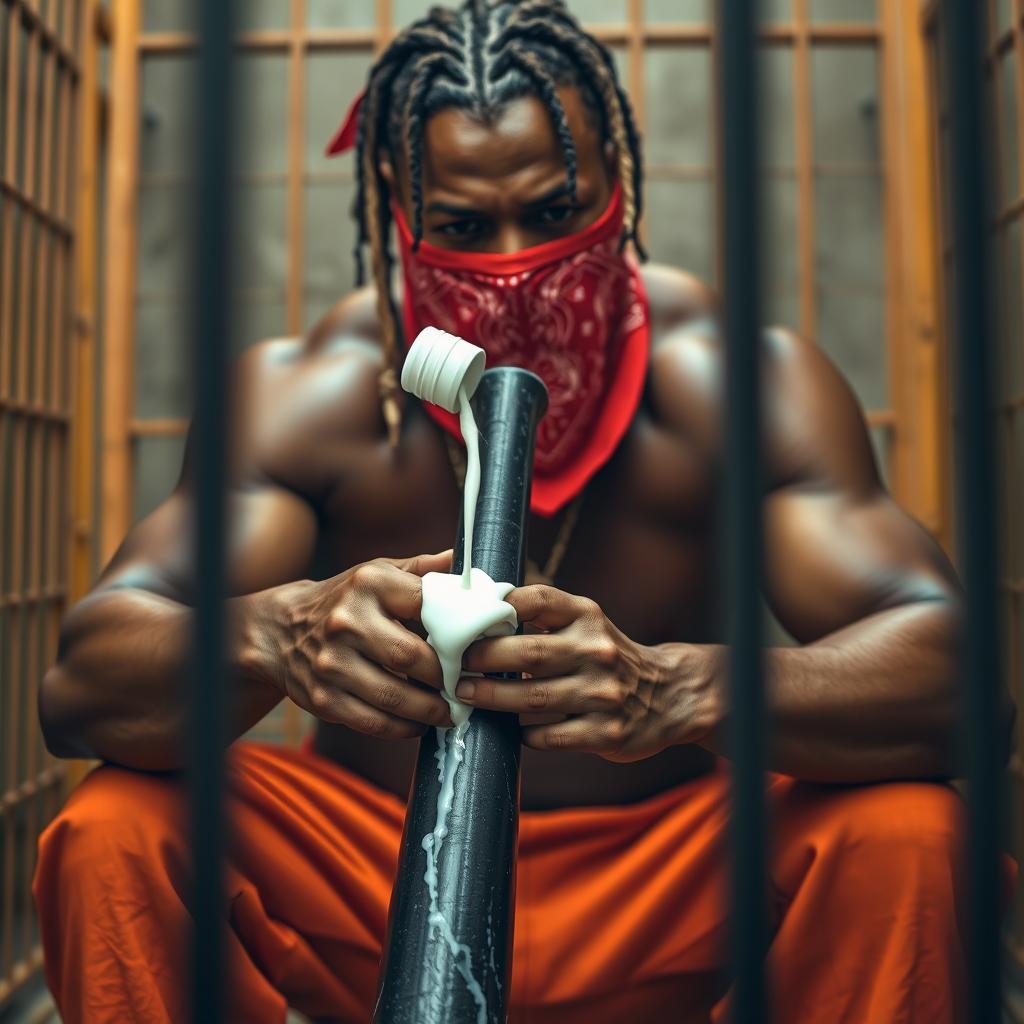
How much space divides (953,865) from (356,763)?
605mm

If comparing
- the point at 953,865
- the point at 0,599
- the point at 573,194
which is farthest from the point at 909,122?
the point at 0,599

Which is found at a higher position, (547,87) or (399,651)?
(547,87)

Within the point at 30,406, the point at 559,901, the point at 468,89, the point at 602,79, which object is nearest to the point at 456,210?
the point at 468,89

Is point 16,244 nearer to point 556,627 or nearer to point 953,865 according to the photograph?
point 556,627

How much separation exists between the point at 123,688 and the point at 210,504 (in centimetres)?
61

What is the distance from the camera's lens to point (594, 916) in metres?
1.04

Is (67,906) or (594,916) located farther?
(594,916)

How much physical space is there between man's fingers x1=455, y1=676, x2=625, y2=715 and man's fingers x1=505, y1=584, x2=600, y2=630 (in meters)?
0.04

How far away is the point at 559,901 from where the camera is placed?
1061 millimetres

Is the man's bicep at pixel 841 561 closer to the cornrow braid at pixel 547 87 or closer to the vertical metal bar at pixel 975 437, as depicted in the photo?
the cornrow braid at pixel 547 87

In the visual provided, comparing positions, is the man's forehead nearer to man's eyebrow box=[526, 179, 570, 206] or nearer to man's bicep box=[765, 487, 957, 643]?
man's eyebrow box=[526, 179, 570, 206]

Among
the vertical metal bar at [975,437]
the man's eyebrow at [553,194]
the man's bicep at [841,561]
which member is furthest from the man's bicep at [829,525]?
the vertical metal bar at [975,437]

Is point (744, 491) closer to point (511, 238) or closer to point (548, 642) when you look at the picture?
point (548, 642)

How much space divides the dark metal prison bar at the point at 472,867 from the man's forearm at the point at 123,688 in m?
0.28
